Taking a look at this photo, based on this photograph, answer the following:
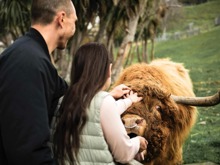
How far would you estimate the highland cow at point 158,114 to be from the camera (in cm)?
428

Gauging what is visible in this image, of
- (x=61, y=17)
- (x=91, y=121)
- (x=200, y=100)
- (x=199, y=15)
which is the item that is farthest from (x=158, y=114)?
(x=199, y=15)

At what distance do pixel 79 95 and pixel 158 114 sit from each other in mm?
2025

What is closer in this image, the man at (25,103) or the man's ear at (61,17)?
the man at (25,103)

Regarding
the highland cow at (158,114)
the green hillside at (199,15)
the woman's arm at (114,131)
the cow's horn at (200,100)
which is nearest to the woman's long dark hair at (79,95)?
the woman's arm at (114,131)

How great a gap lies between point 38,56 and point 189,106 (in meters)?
3.20

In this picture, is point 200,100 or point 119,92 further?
point 200,100

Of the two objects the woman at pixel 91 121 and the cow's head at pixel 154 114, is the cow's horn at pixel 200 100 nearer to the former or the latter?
the cow's head at pixel 154 114

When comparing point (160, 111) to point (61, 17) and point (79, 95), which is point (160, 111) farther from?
point (61, 17)

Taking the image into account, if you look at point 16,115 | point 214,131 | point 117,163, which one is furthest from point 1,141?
point 214,131

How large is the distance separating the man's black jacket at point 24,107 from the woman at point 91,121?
30 centimetres

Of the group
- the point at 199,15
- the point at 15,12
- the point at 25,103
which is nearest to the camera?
the point at 25,103

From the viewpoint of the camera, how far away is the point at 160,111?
4.67 m

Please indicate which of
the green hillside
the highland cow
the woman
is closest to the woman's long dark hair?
the woman

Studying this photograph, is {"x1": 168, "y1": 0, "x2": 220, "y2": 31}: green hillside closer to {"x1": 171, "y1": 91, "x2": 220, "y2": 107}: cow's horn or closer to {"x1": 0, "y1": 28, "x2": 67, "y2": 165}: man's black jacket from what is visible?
{"x1": 171, "y1": 91, "x2": 220, "y2": 107}: cow's horn
